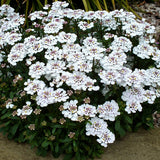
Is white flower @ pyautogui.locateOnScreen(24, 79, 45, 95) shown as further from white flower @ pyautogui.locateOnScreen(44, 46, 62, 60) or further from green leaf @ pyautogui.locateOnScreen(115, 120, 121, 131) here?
green leaf @ pyautogui.locateOnScreen(115, 120, 121, 131)

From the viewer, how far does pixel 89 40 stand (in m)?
2.88

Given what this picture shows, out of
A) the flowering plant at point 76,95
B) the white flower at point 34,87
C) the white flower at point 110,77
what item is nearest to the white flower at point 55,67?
the flowering plant at point 76,95

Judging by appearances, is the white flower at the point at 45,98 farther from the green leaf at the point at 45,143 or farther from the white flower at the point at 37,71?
the green leaf at the point at 45,143

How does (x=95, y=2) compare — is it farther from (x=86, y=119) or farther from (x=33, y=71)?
(x=86, y=119)

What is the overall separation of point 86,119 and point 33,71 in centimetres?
80

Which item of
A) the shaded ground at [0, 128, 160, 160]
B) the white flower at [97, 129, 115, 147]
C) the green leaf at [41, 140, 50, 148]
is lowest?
the shaded ground at [0, 128, 160, 160]

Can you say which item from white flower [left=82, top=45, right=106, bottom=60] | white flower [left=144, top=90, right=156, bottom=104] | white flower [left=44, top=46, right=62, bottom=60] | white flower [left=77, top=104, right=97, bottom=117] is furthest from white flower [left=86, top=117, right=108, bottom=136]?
white flower [left=44, top=46, right=62, bottom=60]

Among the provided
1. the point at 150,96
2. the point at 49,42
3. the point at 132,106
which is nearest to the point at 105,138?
the point at 132,106

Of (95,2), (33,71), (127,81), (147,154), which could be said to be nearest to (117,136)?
(147,154)

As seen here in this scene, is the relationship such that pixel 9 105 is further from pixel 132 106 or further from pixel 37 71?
pixel 132 106

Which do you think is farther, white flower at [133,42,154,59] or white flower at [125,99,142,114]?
white flower at [133,42,154,59]

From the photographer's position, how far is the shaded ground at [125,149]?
2.71 m

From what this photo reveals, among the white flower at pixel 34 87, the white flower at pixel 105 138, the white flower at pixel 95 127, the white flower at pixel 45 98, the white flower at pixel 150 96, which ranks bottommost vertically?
the white flower at pixel 105 138

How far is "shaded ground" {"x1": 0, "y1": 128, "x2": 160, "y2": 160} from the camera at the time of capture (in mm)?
2713
